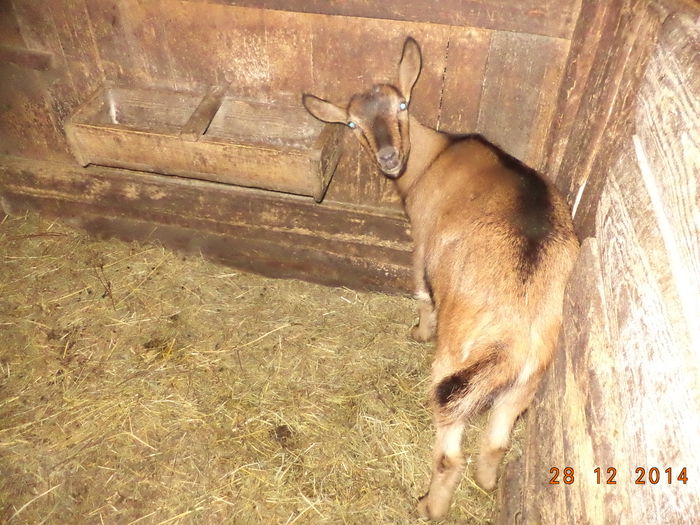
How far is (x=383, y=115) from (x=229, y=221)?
174 cm

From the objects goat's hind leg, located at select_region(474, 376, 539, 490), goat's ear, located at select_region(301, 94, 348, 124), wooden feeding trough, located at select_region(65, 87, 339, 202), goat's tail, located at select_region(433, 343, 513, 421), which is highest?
goat's ear, located at select_region(301, 94, 348, 124)

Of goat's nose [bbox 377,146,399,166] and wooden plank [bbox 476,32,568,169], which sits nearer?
wooden plank [bbox 476,32,568,169]

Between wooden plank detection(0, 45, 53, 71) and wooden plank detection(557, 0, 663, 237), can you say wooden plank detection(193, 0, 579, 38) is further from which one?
wooden plank detection(0, 45, 53, 71)

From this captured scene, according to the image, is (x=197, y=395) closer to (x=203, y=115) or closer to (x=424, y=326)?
(x=424, y=326)

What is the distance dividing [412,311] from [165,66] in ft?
9.05

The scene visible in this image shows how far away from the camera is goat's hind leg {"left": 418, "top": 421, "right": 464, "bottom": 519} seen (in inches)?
100

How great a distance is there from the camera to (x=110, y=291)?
4207 mm

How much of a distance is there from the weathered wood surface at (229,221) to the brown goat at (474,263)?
0.74 metres

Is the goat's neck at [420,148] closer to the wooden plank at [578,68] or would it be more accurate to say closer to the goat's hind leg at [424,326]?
the wooden plank at [578,68]

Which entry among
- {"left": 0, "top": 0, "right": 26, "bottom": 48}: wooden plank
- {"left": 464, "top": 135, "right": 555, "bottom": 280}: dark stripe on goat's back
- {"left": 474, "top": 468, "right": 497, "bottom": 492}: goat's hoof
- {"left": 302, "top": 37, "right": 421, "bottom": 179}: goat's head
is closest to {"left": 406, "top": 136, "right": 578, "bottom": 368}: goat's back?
{"left": 464, "top": 135, "right": 555, "bottom": 280}: dark stripe on goat's back

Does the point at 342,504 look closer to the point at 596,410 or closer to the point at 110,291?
the point at 596,410

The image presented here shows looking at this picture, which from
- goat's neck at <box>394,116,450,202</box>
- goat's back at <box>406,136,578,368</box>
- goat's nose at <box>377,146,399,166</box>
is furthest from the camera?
goat's neck at <box>394,116,450,202</box>

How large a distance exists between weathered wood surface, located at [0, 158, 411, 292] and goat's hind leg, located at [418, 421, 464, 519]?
1.77 meters

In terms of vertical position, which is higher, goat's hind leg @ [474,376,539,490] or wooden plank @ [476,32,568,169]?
wooden plank @ [476,32,568,169]
